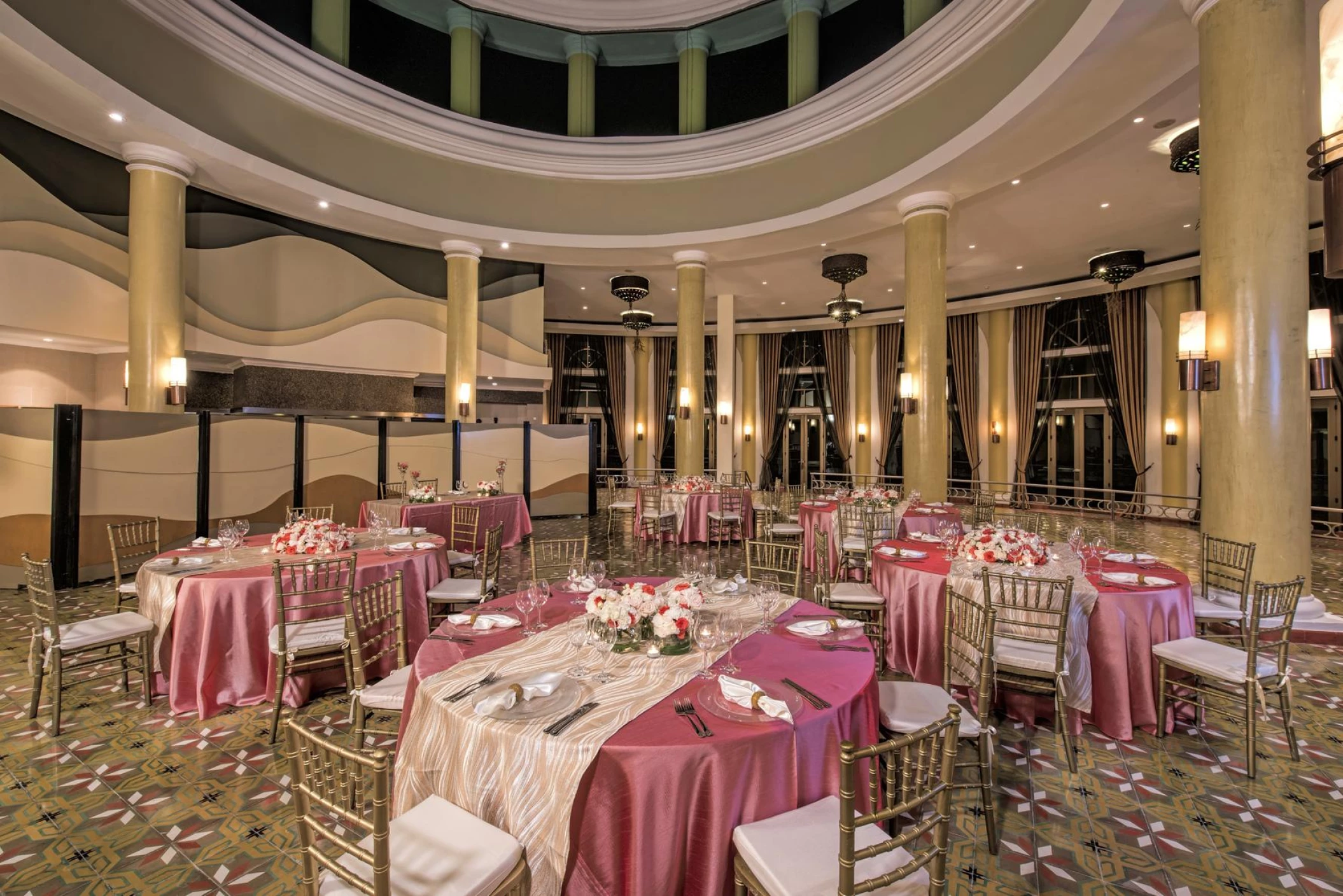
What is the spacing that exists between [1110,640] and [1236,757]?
81 centimetres

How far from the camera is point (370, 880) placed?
1.59 meters

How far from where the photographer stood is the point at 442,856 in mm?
1705

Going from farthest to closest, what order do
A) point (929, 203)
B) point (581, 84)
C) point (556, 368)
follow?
point (556, 368) → point (581, 84) → point (929, 203)

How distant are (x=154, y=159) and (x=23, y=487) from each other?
4395 mm

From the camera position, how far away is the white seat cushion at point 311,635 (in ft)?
11.4

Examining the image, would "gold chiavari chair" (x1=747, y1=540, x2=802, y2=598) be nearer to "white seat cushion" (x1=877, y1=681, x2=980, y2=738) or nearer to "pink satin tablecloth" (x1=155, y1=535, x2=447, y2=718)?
"white seat cushion" (x1=877, y1=681, x2=980, y2=738)

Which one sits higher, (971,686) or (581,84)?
(581,84)

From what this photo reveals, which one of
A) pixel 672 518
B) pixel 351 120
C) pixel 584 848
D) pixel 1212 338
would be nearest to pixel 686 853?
pixel 584 848

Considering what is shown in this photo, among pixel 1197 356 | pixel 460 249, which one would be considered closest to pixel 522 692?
pixel 1197 356

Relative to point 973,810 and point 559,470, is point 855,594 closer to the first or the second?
point 973,810

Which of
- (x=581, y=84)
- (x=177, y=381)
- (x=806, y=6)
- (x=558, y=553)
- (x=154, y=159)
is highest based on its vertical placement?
(x=806, y=6)

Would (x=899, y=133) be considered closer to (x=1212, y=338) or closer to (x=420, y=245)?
(x=1212, y=338)

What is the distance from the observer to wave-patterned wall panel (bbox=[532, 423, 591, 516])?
1197 centimetres

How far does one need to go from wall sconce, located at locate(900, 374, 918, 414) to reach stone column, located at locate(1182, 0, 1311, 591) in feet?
13.7
